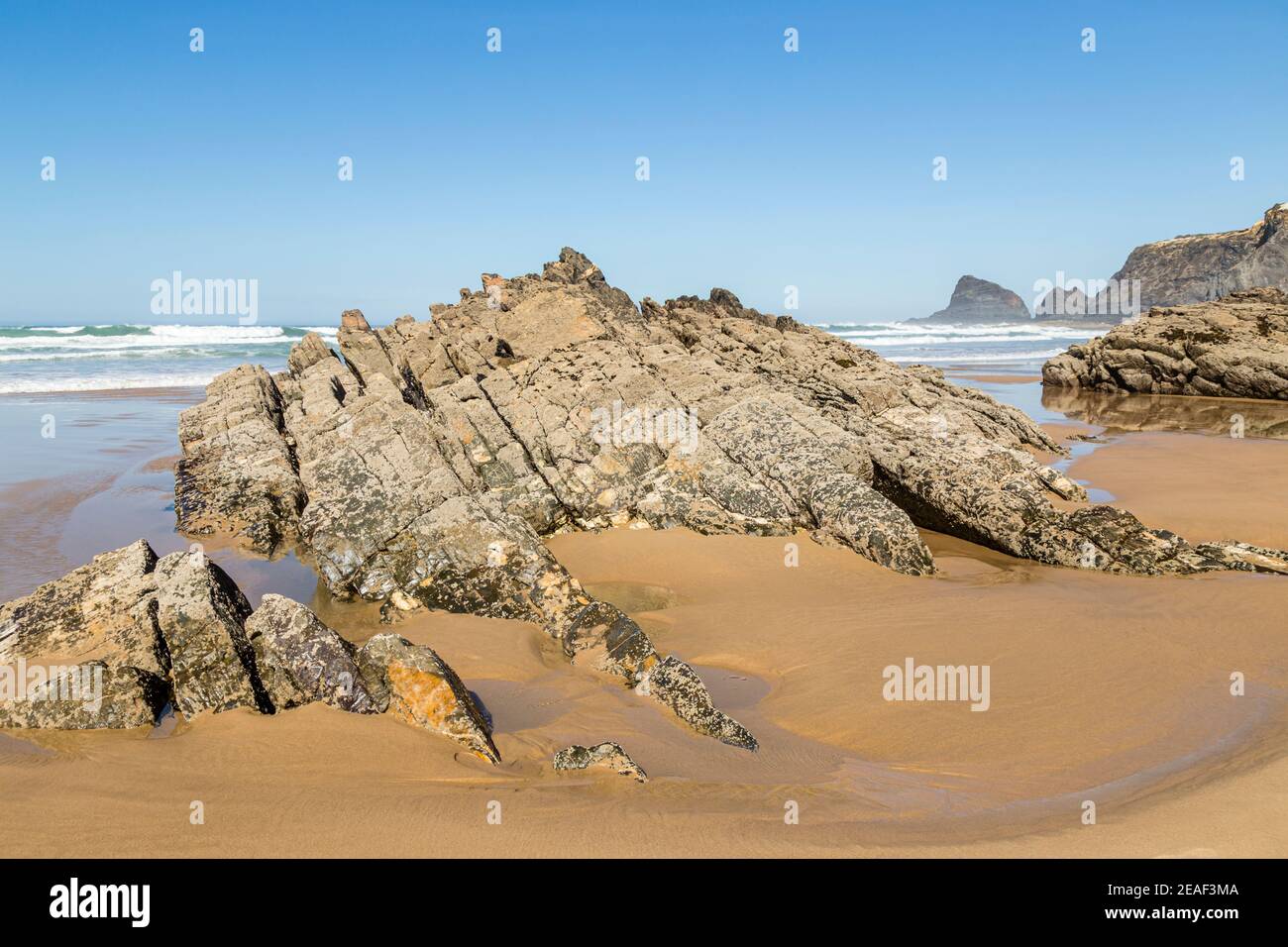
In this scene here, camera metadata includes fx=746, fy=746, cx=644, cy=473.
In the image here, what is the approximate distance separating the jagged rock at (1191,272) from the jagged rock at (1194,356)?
47.3 metres

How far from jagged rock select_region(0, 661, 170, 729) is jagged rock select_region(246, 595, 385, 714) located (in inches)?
32.1

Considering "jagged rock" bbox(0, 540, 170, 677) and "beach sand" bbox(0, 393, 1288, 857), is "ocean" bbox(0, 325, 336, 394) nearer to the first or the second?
"beach sand" bbox(0, 393, 1288, 857)

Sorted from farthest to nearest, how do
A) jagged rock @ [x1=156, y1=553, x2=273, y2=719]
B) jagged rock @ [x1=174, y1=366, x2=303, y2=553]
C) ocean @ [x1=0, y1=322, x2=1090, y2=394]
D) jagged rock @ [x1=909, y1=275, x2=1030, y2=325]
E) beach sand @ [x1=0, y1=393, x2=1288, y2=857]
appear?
jagged rock @ [x1=909, y1=275, x2=1030, y2=325], ocean @ [x1=0, y1=322, x2=1090, y2=394], jagged rock @ [x1=174, y1=366, x2=303, y2=553], jagged rock @ [x1=156, y1=553, x2=273, y2=719], beach sand @ [x1=0, y1=393, x2=1288, y2=857]

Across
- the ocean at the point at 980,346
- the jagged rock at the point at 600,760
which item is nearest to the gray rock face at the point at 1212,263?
the ocean at the point at 980,346

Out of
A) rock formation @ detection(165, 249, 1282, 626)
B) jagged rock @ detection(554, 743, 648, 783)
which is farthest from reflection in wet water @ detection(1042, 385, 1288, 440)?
jagged rock @ detection(554, 743, 648, 783)

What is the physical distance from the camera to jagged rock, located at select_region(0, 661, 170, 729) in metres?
5.45

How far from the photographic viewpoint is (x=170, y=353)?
54.9 metres

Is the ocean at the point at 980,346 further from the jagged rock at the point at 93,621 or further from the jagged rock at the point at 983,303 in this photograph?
the jagged rock at the point at 983,303

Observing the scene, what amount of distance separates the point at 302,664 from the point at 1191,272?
435 ft

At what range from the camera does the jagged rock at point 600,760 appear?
515 centimetres

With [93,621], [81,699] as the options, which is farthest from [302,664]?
[93,621]

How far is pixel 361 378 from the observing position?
17844 mm

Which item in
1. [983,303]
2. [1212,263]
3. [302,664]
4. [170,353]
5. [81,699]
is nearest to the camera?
[81,699]

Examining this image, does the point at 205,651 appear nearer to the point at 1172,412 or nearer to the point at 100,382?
the point at 1172,412
